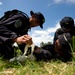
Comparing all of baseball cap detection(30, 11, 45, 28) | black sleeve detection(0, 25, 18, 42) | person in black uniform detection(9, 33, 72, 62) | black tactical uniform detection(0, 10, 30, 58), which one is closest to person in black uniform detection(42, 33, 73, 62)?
person in black uniform detection(9, 33, 72, 62)

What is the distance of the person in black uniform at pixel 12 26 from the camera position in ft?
12.1

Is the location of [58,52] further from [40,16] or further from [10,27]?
[10,27]

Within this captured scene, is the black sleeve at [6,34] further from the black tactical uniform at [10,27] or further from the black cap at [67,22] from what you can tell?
the black cap at [67,22]

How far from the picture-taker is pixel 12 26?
3936 millimetres

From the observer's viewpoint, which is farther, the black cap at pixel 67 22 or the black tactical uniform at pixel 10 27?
the black cap at pixel 67 22


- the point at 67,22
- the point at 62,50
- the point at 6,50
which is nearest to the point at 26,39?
the point at 6,50

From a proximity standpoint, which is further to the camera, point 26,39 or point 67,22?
point 67,22

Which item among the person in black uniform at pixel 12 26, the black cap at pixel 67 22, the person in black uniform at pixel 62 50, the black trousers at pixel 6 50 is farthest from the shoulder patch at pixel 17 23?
the black cap at pixel 67 22

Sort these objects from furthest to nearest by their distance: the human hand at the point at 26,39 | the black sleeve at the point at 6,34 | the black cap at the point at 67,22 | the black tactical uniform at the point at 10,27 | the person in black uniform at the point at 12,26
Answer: the black cap at the point at 67,22 → the black tactical uniform at the point at 10,27 → the person in black uniform at the point at 12,26 → the black sleeve at the point at 6,34 → the human hand at the point at 26,39

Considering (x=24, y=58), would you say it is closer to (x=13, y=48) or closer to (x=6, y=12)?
(x=13, y=48)

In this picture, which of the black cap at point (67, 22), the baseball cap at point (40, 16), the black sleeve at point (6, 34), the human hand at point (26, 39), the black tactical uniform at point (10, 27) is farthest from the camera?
the black cap at point (67, 22)

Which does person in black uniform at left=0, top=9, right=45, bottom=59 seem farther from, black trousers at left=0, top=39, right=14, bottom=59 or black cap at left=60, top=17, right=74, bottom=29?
black cap at left=60, top=17, right=74, bottom=29

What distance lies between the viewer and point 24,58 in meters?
3.33

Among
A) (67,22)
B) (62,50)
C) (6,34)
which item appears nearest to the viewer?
(6,34)
